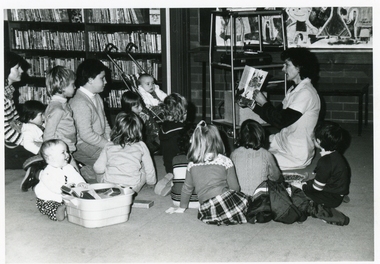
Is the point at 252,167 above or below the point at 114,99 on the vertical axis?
below

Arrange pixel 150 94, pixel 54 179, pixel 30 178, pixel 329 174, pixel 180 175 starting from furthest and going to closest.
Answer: pixel 150 94, pixel 30 178, pixel 180 175, pixel 54 179, pixel 329 174

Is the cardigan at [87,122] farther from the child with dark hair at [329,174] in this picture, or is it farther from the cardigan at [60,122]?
the child with dark hair at [329,174]

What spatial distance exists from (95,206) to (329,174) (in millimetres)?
1626

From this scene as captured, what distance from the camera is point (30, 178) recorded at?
454 centimetres

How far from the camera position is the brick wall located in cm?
676

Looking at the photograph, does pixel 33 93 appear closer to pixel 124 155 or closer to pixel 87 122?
pixel 87 122

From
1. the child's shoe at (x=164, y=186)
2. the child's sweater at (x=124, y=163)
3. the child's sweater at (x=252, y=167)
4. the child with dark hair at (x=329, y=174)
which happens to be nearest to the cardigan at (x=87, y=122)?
the child's sweater at (x=124, y=163)

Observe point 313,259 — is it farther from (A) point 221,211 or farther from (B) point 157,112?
(B) point 157,112

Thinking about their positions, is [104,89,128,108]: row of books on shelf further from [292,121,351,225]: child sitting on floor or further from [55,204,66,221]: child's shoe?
[292,121,351,225]: child sitting on floor

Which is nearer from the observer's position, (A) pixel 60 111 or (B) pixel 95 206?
(B) pixel 95 206

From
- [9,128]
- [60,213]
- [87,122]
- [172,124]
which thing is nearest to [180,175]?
[172,124]

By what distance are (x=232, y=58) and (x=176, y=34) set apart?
3.01 ft

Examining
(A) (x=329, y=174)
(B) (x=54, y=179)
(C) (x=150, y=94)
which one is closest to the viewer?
(A) (x=329, y=174)

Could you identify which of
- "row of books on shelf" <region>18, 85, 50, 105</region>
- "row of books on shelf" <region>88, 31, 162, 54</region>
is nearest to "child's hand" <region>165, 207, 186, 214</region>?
"row of books on shelf" <region>88, 31, 162, 54</region>
